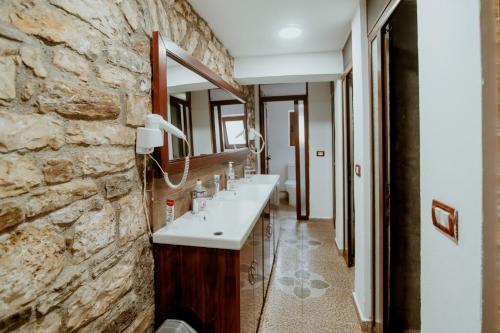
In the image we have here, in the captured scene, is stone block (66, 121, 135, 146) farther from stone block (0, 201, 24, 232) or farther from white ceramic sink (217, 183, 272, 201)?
white ceramic sink (217, 183, 272, 201)

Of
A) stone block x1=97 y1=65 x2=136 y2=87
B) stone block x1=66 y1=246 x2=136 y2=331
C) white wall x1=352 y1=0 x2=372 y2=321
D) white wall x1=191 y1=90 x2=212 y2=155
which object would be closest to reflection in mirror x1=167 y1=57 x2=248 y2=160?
white wall x1=191 y1=90 x2=212 y2=155

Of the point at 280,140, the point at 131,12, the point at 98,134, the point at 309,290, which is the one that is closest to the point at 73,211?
the point at 98,134

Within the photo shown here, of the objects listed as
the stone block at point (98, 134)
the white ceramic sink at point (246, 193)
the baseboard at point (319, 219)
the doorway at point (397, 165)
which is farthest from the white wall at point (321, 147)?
the stone block at point (98, 134)

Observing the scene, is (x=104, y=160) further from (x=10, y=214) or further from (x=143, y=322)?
(x=143, y=322)

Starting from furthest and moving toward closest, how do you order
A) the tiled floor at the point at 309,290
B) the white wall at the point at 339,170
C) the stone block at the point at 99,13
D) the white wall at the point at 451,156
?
1. the white wall at the point at 339,170
2. the tiled floor at the point at 309,290
3. the stone block at the point at 99,13
4. the white wall at the point at 451,156

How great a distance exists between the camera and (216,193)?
2.41m

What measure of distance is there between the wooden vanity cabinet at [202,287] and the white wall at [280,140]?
14.7 feet

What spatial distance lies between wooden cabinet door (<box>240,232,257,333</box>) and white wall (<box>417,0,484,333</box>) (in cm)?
81

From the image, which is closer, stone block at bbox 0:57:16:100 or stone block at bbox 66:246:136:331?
stone block at bbox 0:57:16:100

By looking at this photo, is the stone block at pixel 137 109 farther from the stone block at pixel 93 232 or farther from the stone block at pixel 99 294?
the stone block at pixel 99 294

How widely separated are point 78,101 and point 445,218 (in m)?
1.29

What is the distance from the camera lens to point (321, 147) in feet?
13.8

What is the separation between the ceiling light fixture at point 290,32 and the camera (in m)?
2.23

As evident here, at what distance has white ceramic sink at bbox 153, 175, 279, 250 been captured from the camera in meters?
1.30
